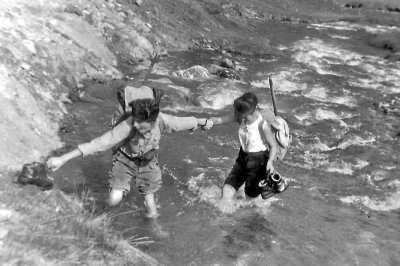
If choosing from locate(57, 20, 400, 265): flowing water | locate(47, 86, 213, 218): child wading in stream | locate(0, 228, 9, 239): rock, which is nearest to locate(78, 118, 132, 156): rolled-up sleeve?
locate(47, 86, 213, 218): child wading in stream

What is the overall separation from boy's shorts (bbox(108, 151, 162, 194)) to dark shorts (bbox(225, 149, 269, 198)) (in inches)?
46.7

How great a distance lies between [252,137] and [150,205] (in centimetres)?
164

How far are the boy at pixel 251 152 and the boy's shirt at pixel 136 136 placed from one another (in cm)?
54

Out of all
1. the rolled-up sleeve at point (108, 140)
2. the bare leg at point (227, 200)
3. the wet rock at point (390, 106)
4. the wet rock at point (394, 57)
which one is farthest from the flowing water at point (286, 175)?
the wet rock at point (394, 57)

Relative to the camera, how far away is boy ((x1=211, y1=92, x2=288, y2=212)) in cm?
625

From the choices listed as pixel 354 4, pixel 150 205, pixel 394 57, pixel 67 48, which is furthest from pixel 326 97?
pixel 354 4

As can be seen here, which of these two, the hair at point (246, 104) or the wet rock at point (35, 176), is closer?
the wet rock at point (35, 176)

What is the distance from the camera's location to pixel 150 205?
257 inches

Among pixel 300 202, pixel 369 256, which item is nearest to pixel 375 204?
pixel 300 202

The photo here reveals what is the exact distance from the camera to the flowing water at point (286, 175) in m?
6.29

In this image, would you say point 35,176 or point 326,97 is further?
point 326,97

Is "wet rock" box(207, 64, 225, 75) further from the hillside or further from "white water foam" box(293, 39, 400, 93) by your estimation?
"white water foam" box(293, 39, 400, 93)

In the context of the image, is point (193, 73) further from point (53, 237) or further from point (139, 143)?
point (53, 237)

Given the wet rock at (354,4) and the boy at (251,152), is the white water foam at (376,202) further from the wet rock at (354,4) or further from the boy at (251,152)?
the wet rock at (354,4)
